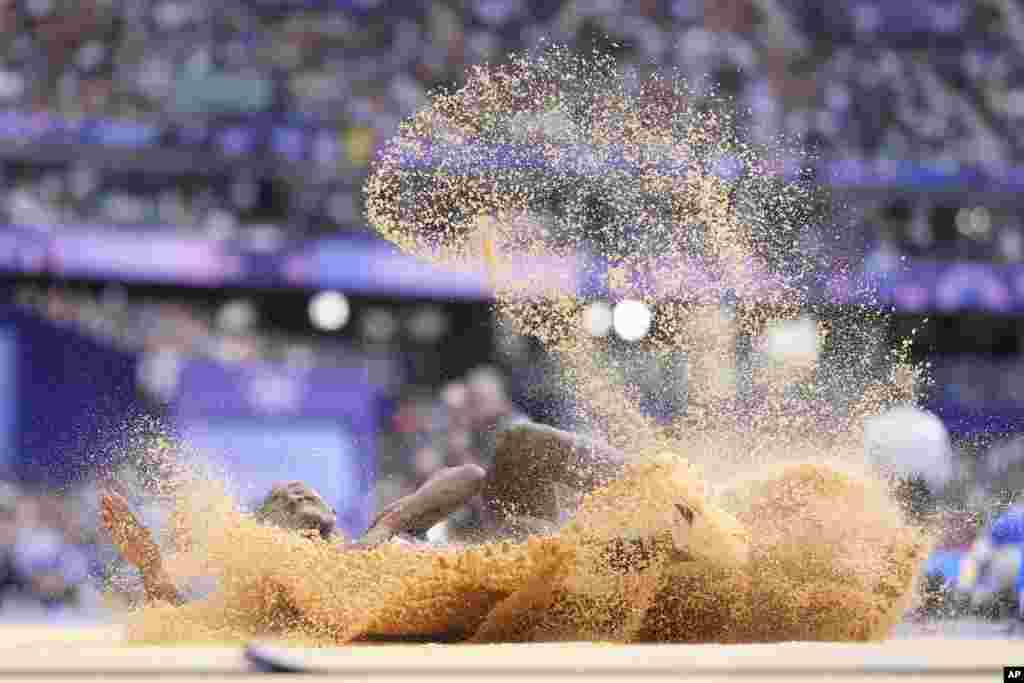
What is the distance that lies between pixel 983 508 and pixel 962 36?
12984 mm

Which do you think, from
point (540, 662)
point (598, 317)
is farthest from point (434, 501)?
point (598, 317)

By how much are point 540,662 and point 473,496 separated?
136 cm

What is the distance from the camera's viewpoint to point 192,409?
1342 centimetres

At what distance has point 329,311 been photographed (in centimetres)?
1424

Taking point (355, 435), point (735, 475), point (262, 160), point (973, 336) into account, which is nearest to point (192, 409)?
point (355, 435)

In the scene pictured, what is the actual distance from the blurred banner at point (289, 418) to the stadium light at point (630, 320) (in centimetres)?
313

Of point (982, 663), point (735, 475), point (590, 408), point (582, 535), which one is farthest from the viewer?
point (590, 408)

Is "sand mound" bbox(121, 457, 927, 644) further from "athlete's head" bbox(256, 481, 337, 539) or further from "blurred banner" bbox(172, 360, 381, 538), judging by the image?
"blurred banner" bbox(172, 360, 381, 538)

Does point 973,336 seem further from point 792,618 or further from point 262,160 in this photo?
point 792,618

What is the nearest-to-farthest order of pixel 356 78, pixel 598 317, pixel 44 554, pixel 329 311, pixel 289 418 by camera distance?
pixel 44 554 < pixel 598 317 < pixel 289 418 < pixel 329 311 < pixel 356 78

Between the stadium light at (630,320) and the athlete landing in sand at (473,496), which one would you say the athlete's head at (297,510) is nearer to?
the athlete landing in sand at (473,496)

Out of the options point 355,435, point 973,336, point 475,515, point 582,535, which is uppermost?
point 582,535

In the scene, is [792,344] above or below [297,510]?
below

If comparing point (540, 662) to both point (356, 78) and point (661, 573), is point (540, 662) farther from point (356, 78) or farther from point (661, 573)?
point (356, 78)
